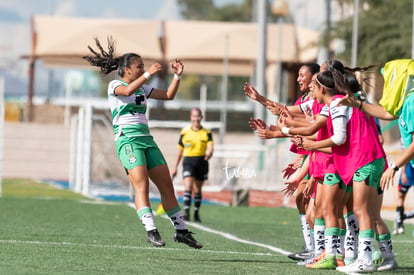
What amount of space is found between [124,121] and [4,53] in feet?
481

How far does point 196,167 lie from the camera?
1941 cm

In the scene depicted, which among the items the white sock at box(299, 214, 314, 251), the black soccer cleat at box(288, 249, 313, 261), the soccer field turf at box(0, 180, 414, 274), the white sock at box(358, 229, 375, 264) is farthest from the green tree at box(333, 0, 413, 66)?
the white sock at box(358, 229, 375, 264)

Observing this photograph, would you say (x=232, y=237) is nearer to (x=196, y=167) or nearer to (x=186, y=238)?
(x=186, y=238)

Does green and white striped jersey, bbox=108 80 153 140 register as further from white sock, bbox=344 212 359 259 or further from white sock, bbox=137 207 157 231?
white sock, bbox=344 212 359 259

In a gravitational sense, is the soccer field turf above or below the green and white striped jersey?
below

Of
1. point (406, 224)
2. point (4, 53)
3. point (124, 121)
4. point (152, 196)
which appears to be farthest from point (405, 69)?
point (4, 53)

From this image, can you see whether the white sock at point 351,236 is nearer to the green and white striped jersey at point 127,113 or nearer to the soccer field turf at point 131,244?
the soccer field turf at point 131,244

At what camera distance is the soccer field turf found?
9.53 m

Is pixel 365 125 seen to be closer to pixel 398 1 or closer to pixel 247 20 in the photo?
pixel 398 1

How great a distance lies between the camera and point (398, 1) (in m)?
36.9

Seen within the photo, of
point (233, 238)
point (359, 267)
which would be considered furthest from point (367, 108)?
point (233, 238)

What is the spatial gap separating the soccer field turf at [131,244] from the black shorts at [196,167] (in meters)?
0.86

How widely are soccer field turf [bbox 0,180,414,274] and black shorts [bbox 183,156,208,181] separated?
2.83 ft

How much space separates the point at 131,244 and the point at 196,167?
24.2ft
